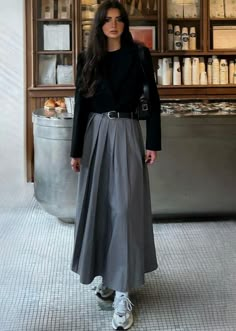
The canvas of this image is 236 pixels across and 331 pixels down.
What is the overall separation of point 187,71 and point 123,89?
2.94 metres

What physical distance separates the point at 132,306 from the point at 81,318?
0.84 feet

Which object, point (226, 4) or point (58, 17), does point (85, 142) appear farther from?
point (226, 4)

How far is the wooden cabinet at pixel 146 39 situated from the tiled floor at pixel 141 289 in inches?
68.4

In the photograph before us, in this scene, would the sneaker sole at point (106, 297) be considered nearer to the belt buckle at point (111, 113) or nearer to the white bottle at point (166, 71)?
the belt buckle at point (111, 113)

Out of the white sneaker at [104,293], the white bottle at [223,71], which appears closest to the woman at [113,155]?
the white sneaker at [104,293]

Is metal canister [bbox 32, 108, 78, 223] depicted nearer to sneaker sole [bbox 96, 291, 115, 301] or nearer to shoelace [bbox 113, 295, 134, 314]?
sneaker sole [bbox 96, 291, 115, 301]

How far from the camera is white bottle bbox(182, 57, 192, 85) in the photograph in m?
4.93

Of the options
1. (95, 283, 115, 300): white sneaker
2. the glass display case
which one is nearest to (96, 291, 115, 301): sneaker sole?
(95, 283, 115, 300): white sneaker

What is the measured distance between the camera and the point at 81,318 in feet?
7.31

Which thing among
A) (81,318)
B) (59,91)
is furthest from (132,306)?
(59,91)

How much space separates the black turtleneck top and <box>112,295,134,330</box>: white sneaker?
2.30ft

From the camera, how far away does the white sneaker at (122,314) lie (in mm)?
2135

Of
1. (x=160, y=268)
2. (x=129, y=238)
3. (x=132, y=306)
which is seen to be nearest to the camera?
Answer: (x=129, y=238)

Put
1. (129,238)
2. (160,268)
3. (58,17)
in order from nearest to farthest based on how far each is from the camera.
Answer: (129,238) → (160,268) → (58,17)
